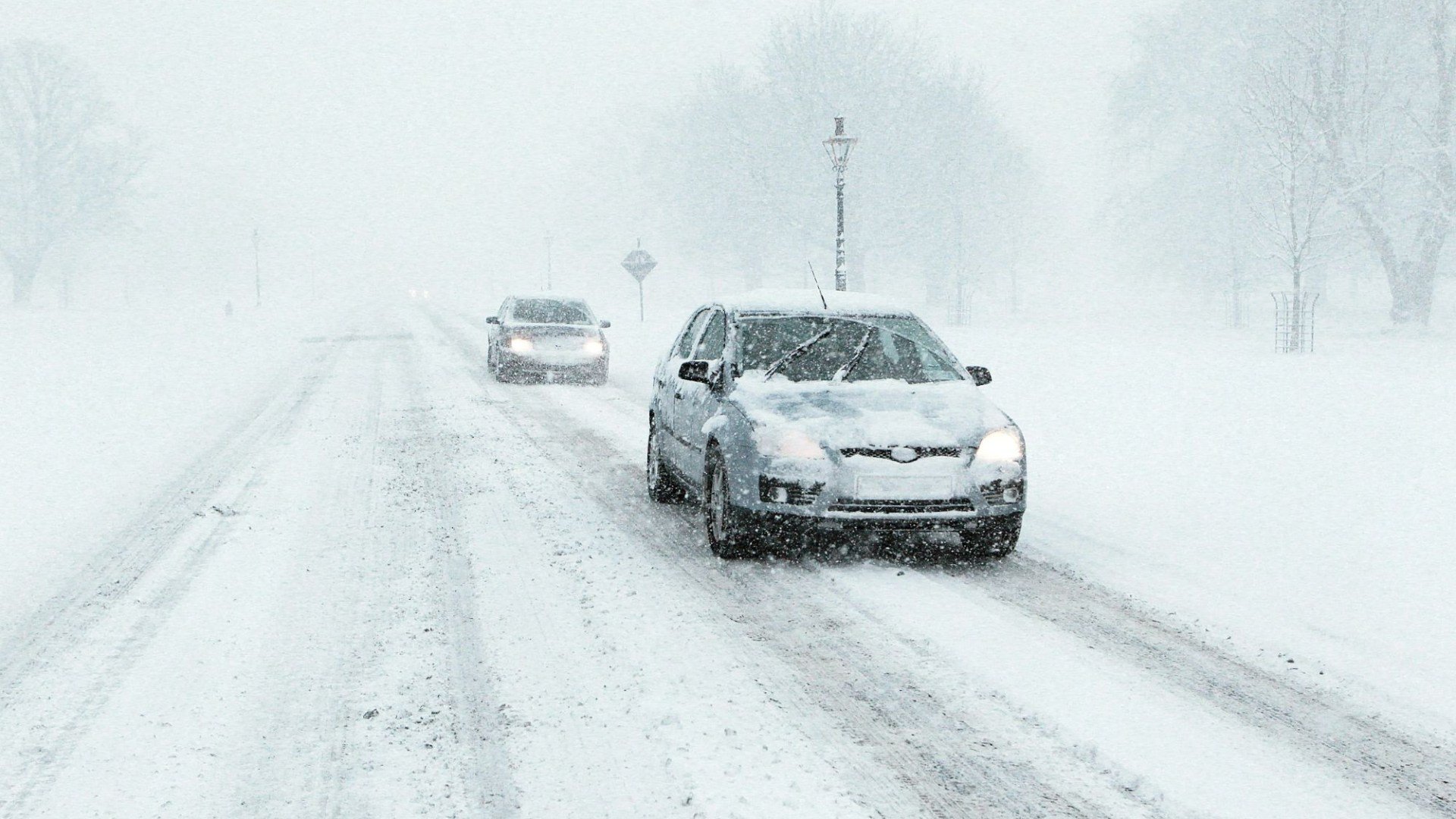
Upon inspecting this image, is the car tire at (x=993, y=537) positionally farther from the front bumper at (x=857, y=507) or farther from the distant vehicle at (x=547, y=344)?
the distant vehicle at (x=547, y=344)

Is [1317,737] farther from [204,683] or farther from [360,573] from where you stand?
[360,573]

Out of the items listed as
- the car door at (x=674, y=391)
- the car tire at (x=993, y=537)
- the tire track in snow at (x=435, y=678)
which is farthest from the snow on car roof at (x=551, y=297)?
the car tire at (x=993, y=537)

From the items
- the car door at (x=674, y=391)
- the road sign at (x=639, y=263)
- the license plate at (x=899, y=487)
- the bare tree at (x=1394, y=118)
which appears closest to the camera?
the license plate at (x=899, y=487)

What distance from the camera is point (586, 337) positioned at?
18.3m

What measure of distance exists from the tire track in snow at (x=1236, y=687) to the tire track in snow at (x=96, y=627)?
13.3 ft

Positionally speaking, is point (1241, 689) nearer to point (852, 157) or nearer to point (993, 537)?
point (993, 537)

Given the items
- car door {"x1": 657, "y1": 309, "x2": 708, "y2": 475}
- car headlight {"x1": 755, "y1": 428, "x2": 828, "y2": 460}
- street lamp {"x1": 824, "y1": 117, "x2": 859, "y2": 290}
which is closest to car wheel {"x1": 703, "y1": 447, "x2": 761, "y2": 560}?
car headlight {"x1": 755, "y1": 428, "x2": 828, "y2": 460}

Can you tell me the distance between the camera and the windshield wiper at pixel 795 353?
701cm

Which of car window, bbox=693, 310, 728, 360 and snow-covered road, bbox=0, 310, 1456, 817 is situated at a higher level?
car window, bbox=693, 310, 728, 360

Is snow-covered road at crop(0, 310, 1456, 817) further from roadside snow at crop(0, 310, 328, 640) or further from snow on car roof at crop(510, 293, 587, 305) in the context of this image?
snow on car roof at crop(510, 293, 587, 305)

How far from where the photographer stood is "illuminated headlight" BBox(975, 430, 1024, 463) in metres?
6.27

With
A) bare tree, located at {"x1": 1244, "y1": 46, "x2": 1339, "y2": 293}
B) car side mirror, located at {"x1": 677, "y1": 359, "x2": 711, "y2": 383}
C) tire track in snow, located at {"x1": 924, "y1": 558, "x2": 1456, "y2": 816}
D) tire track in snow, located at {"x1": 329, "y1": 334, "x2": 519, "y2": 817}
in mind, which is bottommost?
tire track in snow, located at {"x1": 924, "y1": 558, "x2": 1456, "y2": 816}

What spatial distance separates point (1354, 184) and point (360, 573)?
95.6 feet

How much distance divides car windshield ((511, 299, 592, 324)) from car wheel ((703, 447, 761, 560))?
12.1 m
